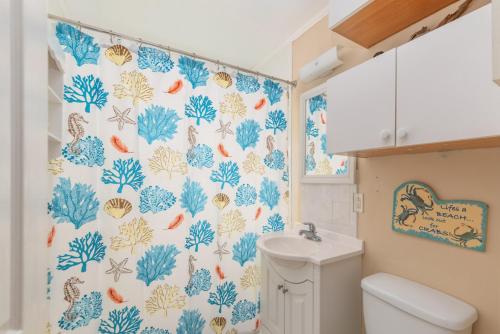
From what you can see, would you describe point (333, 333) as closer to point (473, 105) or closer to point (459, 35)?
point (473, 105)

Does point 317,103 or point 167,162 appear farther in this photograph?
point 317,103

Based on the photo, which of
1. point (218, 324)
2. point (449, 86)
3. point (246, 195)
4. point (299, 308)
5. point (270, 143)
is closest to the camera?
point (449, 86)

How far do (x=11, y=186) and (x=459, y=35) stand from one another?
4.05 ft

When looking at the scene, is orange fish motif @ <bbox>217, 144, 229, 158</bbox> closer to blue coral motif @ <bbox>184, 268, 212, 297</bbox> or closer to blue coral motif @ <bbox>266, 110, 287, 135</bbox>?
blue coral motif @ <bbox>266, 110, 287, 135</bbox>

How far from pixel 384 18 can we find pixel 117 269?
1.94m

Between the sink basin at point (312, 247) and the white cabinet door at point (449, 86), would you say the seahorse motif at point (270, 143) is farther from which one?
the white cabinet door at point (449, 86)

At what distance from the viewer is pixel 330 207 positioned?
1.57 meters

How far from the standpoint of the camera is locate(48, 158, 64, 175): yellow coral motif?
45.0 inches

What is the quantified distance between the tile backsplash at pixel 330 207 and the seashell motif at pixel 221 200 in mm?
624

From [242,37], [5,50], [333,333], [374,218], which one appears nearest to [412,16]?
[374,218]

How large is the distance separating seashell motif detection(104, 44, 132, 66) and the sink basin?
1.34 metres

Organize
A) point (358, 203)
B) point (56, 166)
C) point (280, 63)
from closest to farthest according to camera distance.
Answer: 1. point (56, 166)
2. point (358, 203)
3. point (280, 63)

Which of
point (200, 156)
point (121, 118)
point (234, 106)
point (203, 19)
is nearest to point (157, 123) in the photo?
point (121, 118)

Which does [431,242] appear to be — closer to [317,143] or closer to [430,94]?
[430,94]
